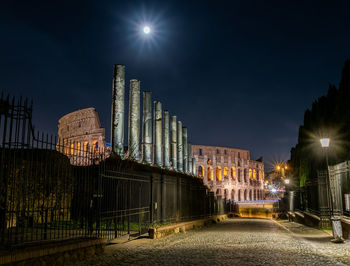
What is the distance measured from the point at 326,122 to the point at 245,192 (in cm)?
4718

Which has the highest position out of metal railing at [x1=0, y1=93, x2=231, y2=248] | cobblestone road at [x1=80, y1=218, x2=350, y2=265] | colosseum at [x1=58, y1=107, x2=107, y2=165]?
colosseum at [x1=58, y1=107, x2=107, y2=165]

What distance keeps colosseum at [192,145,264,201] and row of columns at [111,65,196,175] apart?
22360 mm

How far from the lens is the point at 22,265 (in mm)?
5215

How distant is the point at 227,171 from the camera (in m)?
62.4

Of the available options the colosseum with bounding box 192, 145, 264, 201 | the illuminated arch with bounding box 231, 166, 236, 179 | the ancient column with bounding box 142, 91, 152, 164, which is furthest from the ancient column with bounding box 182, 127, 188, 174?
the illuminated arch with bounding box 231, 166, 236, 179

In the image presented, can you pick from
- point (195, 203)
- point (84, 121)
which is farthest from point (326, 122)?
point (84, 121)

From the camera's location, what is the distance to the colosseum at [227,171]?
59406 mm

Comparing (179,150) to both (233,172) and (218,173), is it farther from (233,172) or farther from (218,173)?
(233,172)

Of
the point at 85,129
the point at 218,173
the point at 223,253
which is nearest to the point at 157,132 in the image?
the point at 85,129

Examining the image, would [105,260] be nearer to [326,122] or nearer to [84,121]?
[326,122]

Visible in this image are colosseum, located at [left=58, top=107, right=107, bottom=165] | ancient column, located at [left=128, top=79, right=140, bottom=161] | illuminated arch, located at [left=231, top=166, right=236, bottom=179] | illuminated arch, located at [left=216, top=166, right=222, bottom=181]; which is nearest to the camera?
ancient column, located at [left=128, top=79, right=140, bottom=161]

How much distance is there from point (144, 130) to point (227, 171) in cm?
3951

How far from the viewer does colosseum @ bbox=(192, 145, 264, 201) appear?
2339 inches

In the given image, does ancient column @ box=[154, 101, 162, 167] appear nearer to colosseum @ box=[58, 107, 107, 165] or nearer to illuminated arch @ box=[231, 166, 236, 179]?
colosseum @ box=[58, 107, 107, 165]
